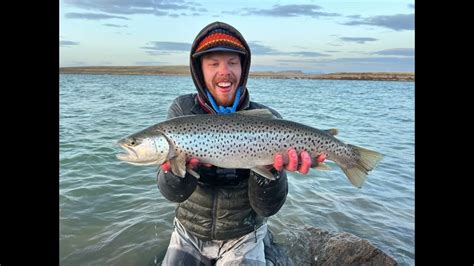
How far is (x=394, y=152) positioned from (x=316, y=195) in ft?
17.6

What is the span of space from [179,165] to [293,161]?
1.02 metres

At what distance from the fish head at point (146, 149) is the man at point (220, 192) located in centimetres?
27

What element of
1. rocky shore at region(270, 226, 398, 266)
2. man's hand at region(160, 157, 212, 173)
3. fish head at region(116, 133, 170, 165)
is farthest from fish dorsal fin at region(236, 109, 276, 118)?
rocky shore at region(270, 226, 398, 266)

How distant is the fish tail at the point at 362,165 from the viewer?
11.6 ft

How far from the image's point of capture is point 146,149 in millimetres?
3256

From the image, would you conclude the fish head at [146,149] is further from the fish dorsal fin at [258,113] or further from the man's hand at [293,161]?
the man's hand at [293,161]

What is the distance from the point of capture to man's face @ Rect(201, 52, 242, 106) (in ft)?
12.6

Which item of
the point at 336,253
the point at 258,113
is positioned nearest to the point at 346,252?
the point at 336,253

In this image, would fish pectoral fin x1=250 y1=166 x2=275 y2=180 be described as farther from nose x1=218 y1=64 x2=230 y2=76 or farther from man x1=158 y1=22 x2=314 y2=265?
nose x1=218 y1=64 x2=230 y2=76

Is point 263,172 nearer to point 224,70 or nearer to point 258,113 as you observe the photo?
point 258,113

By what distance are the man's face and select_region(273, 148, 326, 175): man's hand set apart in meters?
0.95
